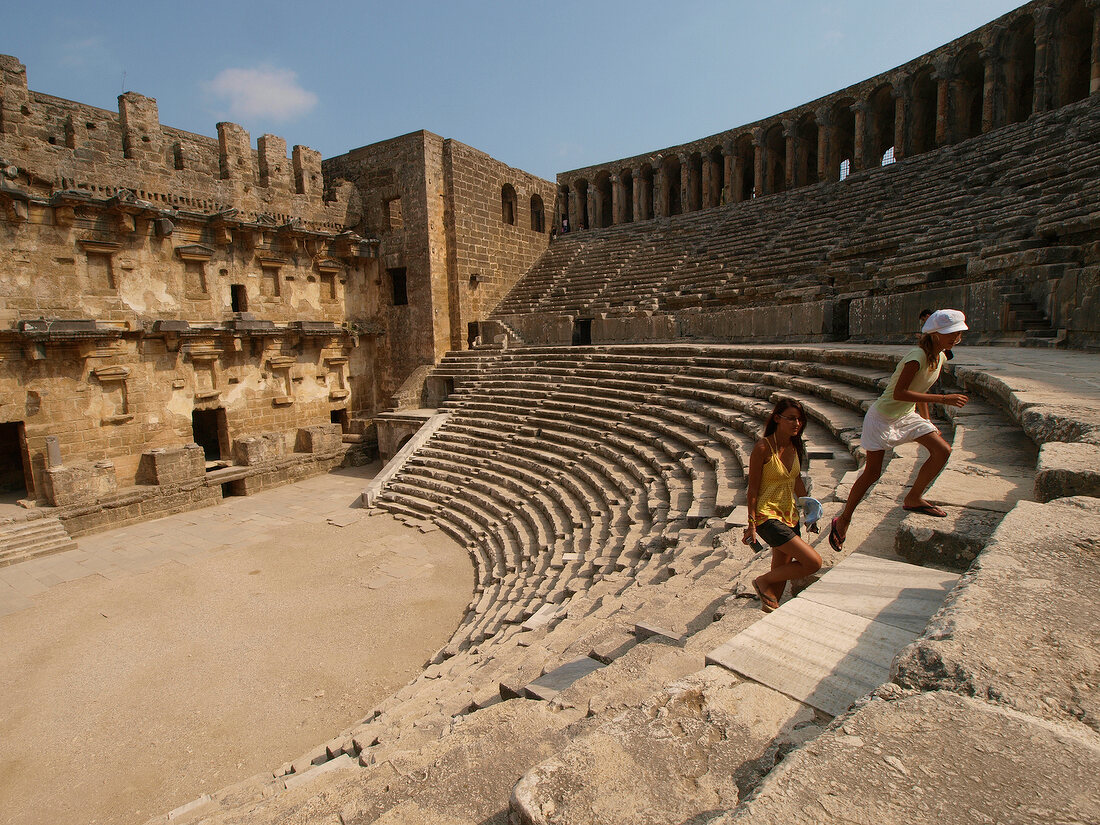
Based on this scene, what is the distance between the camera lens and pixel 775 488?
11.6ft

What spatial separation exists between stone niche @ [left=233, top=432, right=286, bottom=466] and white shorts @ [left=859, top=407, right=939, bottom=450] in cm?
1456

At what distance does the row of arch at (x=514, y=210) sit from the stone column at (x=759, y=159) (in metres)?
8.07

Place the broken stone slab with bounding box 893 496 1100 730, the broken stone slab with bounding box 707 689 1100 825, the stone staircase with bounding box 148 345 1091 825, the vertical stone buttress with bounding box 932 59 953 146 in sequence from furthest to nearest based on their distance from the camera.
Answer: the vertical stone buttress with bounding box 932 59 953 146 → the stone staircase with bounding box 148 345 1091 825 → the broken stone slab with bounding box 893 496 1100 730 → the broken stone slab with bounding box 707 689 1100 825

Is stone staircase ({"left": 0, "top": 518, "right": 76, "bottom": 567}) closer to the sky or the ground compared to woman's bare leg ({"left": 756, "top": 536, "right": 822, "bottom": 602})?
closer to the ground

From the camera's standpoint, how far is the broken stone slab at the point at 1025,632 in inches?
59.3

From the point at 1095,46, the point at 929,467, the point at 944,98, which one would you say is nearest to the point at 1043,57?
the point at 1095,46

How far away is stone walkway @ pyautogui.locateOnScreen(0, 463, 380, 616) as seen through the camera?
32.1 ft

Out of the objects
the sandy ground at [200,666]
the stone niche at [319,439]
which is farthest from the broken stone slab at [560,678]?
the stone niche at [319,439]

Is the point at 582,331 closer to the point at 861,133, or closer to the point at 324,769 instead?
the point at 861,133

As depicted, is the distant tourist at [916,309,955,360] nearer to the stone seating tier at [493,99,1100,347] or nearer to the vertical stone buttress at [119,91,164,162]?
the stone seating tier at [493,99,1100,347]

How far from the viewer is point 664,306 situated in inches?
666

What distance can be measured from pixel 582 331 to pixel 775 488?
47.8ft

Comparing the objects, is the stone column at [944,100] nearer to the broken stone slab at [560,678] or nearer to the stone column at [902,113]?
the stone column at [902,113]

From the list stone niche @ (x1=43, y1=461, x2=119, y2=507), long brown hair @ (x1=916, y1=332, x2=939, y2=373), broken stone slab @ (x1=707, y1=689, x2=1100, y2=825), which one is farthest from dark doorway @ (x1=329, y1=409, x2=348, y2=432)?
broken stone slab @ (x1=707, y1=689, x2=1100, y2=825)
